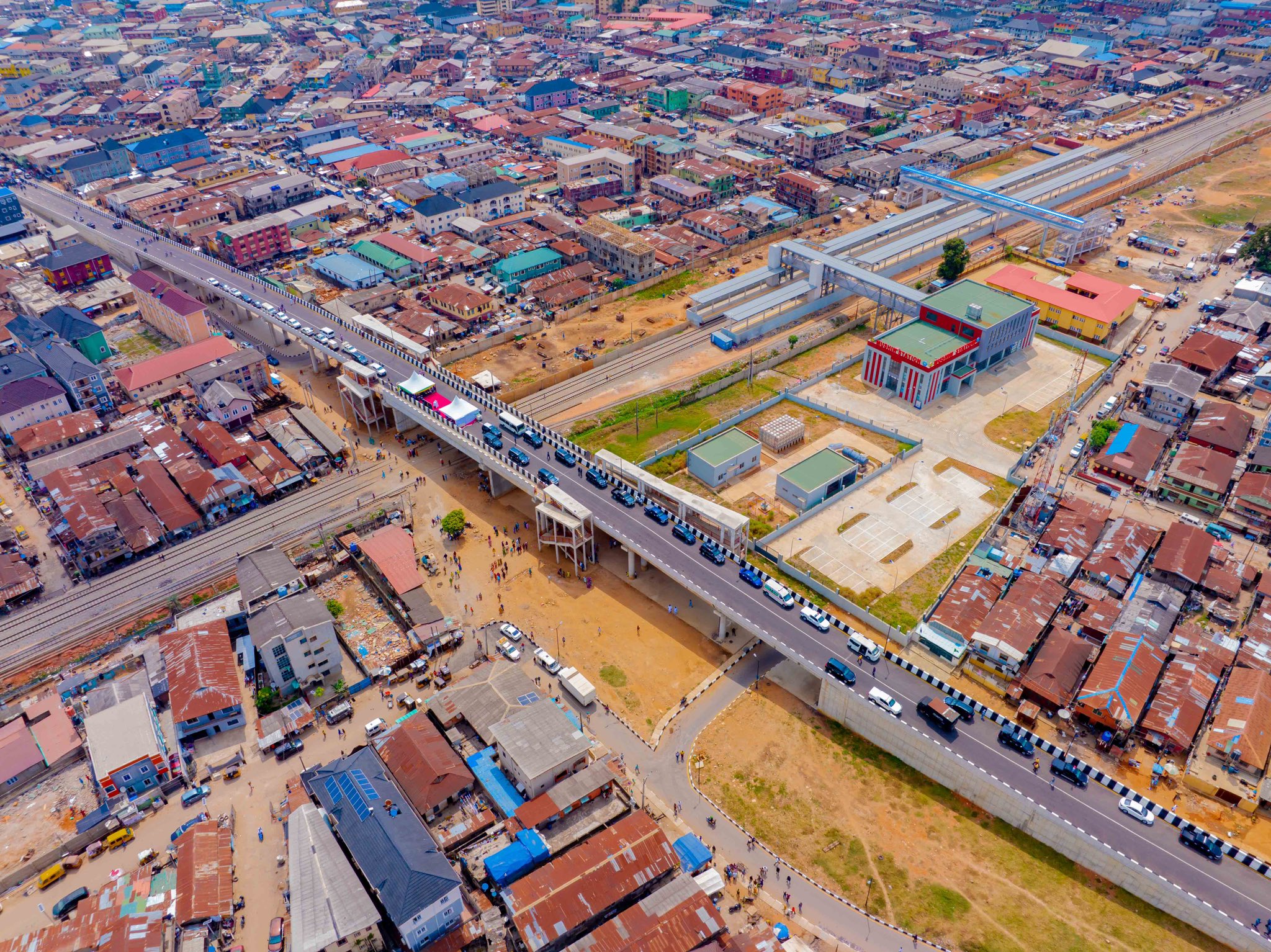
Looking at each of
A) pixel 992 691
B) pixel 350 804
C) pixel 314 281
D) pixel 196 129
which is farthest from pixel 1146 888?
pixel 196 129

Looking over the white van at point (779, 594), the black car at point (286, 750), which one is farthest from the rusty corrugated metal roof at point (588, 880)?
the white van at point (779, 594)

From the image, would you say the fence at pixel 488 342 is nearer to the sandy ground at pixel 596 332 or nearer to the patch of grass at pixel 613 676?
the sandy ground at pixel 596 332

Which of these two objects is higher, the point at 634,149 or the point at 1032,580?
the point at 634,149

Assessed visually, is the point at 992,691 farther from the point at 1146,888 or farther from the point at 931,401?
the point at 931,401

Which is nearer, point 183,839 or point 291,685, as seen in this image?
point 183,839

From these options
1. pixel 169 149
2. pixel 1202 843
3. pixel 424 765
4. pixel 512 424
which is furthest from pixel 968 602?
pixel 169 149
